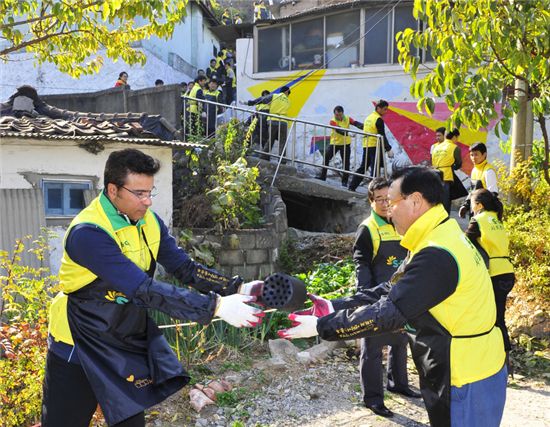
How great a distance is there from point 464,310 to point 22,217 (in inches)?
227

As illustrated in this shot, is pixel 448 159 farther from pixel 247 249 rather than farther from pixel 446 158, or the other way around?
pixel 247 249

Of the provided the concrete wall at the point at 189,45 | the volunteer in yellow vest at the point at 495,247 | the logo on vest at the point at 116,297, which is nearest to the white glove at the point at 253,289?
the logo on vest at the point at 116,297

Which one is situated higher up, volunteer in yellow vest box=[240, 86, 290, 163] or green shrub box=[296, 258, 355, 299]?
volunteer in yellow vest box=[240, 86, 290, 163]

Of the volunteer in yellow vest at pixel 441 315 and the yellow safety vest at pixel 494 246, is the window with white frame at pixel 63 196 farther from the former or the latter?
the volunteer in yellow vest at pixel 441 315

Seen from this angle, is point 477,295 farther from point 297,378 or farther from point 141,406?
point 297,378

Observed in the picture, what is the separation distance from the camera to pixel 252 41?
14.4 meters

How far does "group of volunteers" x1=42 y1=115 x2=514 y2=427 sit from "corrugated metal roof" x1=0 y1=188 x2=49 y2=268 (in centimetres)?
417

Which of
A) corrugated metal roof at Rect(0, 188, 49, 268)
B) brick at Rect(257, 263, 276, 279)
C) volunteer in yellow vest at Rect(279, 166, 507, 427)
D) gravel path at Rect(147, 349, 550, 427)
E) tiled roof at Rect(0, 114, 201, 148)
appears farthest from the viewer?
brick at Rect(257, 263, 276, 279)

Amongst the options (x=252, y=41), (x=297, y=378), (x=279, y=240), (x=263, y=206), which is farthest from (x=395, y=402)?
(x=252, y=41)

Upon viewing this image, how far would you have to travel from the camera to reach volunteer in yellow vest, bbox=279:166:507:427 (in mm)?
2533

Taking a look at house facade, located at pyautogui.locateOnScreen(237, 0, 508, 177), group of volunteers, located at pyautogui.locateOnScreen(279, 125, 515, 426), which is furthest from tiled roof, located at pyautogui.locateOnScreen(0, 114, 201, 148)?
house facade, located at pyautogui.locateOnScreen(237, 0, 508, 177)

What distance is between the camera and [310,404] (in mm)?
4766

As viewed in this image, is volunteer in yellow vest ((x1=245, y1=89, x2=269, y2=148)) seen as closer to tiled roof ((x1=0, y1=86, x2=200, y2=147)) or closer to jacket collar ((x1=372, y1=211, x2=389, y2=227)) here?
tiled roof ((x1=0, y1=86, x2=200, y2=147))

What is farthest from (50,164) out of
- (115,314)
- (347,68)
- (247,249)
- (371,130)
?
(347,68)
